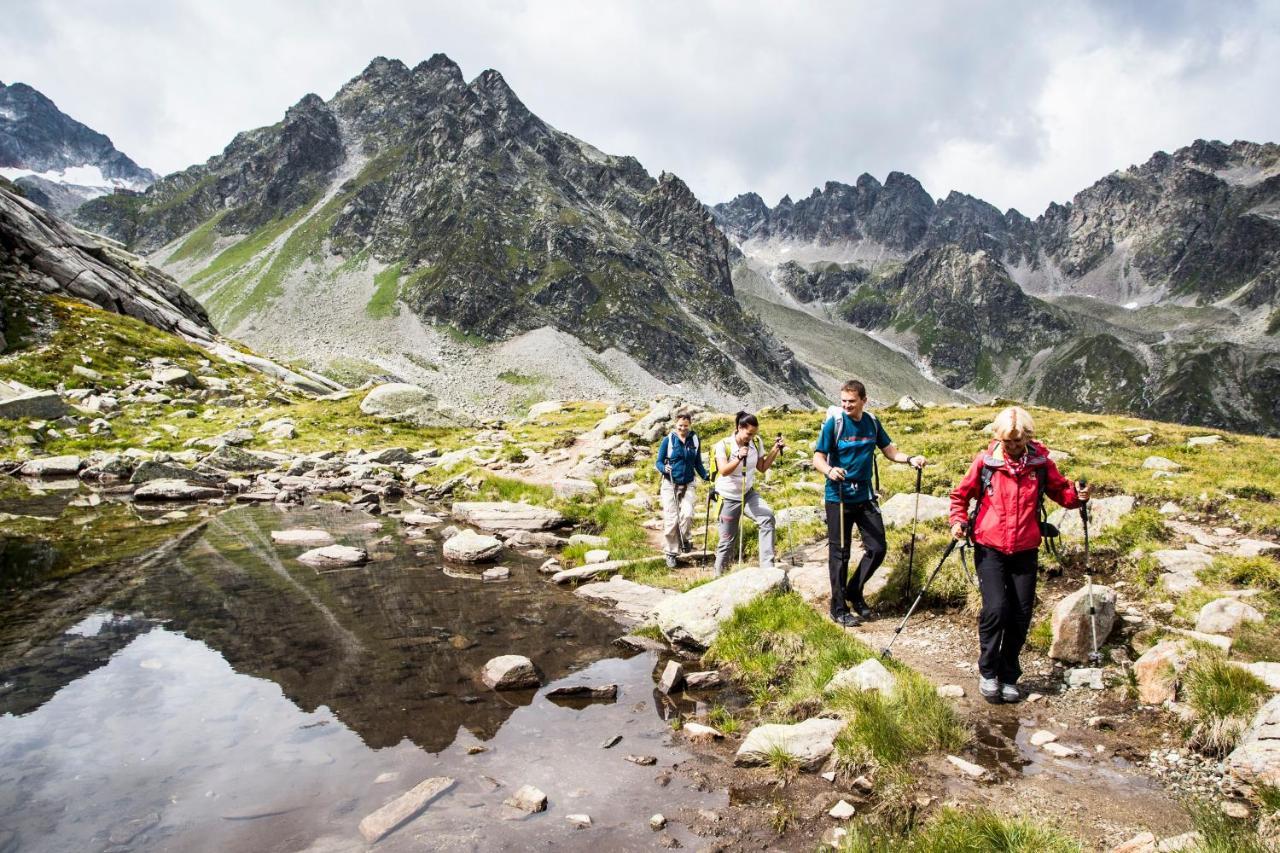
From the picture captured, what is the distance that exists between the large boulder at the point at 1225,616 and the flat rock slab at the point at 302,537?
59.2 feet

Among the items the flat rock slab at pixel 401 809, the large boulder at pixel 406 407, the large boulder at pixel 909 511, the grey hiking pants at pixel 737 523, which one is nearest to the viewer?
the flat rock slab at pixel 401 809

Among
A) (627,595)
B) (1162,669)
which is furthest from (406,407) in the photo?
(1162,669)

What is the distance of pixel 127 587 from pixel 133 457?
19.8 metres

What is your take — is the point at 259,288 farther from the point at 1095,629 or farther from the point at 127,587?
the point at 1095,629

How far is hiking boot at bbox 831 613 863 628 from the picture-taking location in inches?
405

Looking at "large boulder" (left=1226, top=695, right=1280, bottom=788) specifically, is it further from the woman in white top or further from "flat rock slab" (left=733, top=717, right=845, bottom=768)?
the woman in white top

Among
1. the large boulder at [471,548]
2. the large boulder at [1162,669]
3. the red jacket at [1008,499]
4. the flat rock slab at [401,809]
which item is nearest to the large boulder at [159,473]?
the large boulder at [471,548]

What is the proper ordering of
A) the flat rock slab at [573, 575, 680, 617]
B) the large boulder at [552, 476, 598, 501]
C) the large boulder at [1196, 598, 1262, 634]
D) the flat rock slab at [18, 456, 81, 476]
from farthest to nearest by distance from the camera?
1. the flat rock slab at [18, 456, 81, 476]
2. the large boulder at [552, 476, 598, 501]
3. the flat rock slab at [573, 575, 680, 617]
4. the large boulder at [1196, 598, 1262, 634]

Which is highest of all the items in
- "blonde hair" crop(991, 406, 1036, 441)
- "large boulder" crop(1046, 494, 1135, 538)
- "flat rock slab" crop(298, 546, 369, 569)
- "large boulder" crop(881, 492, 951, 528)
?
"blonde hair" crop(991, 406, 1036, 441)

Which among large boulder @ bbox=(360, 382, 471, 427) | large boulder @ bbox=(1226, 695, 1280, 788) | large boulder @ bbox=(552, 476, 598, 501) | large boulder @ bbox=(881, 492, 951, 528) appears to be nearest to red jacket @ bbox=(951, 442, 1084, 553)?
large boulder @ bbox=(1226, 695, 1280, 788)

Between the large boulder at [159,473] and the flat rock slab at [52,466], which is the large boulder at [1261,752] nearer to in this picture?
the large boulder at [159,473]

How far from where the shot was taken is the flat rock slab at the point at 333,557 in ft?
48.3

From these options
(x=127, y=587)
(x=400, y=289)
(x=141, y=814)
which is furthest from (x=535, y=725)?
(x=400, y=289)

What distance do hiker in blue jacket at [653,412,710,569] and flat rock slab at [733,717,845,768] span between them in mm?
8334
